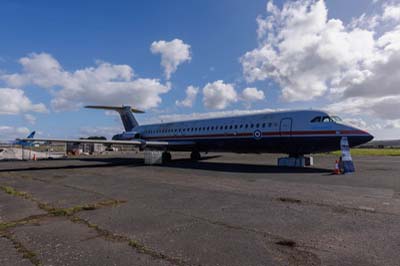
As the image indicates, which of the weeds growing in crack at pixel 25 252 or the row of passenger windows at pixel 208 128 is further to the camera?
the row of passenger windows at pixel 208 128

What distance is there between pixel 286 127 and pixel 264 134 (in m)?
1.69

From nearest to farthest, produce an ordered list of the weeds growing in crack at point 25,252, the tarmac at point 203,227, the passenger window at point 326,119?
the weeds growing in crack at point 25,252, the tarmac at point 203,227, the passenger window at point 326,119

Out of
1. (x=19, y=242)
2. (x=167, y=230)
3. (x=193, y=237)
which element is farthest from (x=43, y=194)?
(x=193, y=237)

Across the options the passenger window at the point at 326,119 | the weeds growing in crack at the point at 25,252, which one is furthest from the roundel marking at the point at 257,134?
the weeds growing in crack at the point at 25,252

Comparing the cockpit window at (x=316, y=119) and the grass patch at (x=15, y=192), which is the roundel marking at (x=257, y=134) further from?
the grass patch at (x=15, y=192)

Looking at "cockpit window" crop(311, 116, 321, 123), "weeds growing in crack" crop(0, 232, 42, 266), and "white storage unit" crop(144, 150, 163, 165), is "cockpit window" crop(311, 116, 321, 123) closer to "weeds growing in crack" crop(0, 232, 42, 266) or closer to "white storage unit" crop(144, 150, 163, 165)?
"white storage unit" crop(144, 150, 163, 165)

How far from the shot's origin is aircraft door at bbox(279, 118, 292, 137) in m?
17.9

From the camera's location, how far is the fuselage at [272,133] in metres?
16.3

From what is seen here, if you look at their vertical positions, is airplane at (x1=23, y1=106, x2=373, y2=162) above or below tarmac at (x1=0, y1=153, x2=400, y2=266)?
above

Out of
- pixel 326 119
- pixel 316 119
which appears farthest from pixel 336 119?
pixel 316 119

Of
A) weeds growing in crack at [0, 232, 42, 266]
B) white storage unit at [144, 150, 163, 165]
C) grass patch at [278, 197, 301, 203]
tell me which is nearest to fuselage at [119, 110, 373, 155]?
white storage unit at [144, 150, 163, 165]

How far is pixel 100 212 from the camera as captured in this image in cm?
689

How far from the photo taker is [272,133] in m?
18.7

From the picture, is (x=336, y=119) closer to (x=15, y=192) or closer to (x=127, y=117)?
(x=15, y=192)
